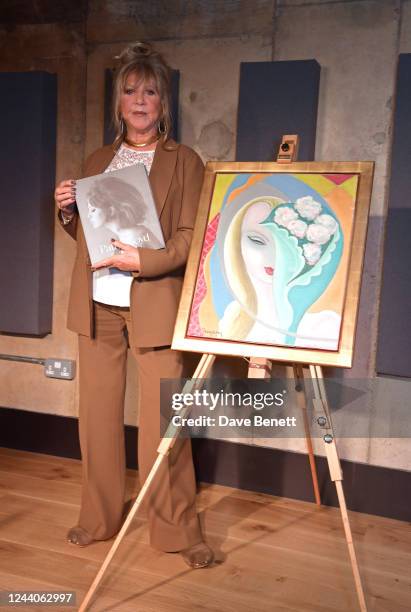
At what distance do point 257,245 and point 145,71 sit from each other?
0.78 m

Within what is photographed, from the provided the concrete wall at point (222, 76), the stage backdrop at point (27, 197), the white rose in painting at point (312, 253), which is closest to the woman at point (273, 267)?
the white rose in painting at point (312, 253)

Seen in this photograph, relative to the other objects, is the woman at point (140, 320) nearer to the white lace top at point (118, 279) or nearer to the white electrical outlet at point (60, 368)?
the white lace top at point (118, 279)

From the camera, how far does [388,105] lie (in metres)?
2.95

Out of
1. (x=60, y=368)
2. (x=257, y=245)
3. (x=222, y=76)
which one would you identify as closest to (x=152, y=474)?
(x=257, y=245)

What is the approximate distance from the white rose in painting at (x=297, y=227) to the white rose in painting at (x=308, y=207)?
0.03m

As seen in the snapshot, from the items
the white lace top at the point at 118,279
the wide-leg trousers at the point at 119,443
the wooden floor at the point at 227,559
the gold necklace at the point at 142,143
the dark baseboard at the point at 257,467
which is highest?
the gold necklace at the point at 142,143

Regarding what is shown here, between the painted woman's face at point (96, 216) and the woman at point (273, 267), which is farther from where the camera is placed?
the painted woman's face at point (96, 216)

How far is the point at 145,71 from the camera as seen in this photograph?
2473mm

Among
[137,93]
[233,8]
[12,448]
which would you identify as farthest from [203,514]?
[233,8]

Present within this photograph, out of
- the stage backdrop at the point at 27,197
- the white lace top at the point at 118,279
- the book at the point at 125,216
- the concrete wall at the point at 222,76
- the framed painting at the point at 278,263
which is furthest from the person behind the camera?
the stage backdrop at the point at 27,197

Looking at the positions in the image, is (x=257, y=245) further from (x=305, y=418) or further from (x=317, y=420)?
(x=305, y=418)

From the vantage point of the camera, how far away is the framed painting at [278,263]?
85.8 inches

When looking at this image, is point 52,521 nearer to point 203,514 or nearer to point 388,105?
point 203,514

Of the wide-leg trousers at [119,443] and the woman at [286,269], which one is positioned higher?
the woman at [286,269]
